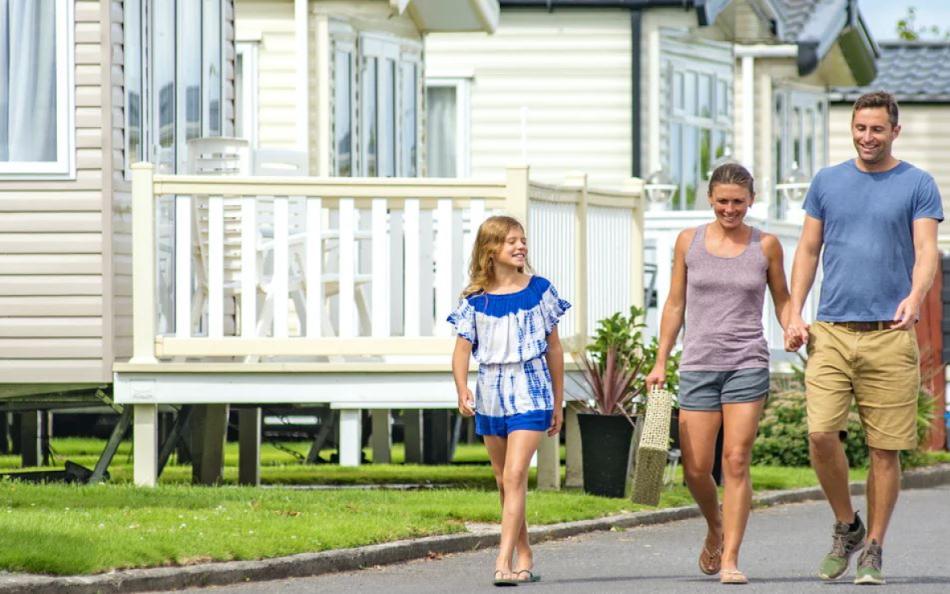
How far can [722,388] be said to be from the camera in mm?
9086

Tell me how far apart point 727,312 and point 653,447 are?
1185 millimetres

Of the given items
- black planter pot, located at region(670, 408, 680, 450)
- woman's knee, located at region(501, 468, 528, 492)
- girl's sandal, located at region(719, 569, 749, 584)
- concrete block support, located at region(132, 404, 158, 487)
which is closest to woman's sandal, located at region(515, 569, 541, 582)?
woman's knee, located at region(501, 468, 528, 492)

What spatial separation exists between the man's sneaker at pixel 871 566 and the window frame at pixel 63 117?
20.9 ft

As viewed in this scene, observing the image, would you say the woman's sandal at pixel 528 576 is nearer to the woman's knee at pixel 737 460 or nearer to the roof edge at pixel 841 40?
the woman's knee at pixel 737 460

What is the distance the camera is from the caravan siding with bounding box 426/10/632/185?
23.7 meters

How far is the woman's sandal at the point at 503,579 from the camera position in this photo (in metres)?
9.04

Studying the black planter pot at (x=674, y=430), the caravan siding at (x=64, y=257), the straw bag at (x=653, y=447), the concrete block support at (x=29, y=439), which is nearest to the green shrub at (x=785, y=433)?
the black planter pot at (x=674, y=430)

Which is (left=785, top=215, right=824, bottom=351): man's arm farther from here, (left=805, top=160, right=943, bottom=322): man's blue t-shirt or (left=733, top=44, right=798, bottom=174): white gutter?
(left=733, top=44, right=798, bottom=174): white gutter

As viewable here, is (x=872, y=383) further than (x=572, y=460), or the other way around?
(x=572, y=460)

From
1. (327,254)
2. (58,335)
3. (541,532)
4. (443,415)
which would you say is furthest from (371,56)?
(541,532)

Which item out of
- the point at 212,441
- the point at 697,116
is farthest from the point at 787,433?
the point at 697,116

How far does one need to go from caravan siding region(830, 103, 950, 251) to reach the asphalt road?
80.2 ft

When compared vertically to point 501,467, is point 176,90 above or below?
above

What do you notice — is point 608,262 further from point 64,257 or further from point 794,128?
point 794,128
